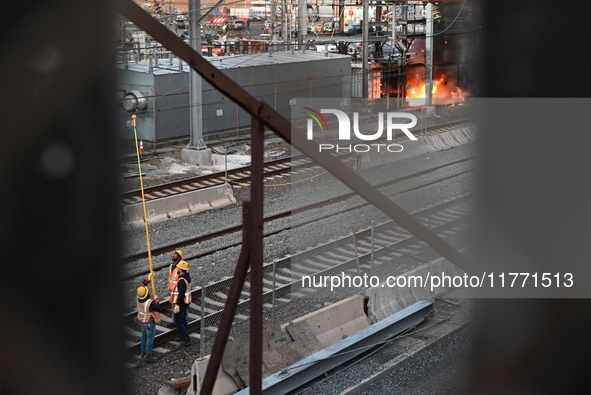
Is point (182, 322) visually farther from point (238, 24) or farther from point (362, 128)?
point (238, 24)

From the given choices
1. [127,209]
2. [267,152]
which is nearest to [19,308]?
[127,209]

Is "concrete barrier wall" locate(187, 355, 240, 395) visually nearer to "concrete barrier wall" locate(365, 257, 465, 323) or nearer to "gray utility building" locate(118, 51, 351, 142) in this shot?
"concrete barrier wall" locate(365, 257, 465, 323)

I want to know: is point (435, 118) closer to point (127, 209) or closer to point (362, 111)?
point (362, 111)

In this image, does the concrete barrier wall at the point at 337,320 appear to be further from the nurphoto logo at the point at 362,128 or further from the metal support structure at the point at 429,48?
the metal support structure at the point at 429,48

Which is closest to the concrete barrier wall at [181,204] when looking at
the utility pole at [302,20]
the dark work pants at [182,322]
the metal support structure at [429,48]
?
the dark work pants at [182,322]

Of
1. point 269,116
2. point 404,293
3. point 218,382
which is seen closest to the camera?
point 269,116

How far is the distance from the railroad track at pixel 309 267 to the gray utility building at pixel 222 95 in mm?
6392

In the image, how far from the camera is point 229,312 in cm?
182

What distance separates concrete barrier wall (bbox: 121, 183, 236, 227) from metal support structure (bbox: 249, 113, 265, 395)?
1077cm

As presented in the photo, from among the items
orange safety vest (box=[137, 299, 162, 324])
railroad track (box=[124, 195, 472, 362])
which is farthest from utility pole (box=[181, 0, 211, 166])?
orange safety vest (box=[137, 299, 162, 324])

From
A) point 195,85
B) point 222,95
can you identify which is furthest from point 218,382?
point 222,95

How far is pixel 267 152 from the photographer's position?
1805cm

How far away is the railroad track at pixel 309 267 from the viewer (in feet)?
29.2

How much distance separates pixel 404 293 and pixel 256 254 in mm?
8539
